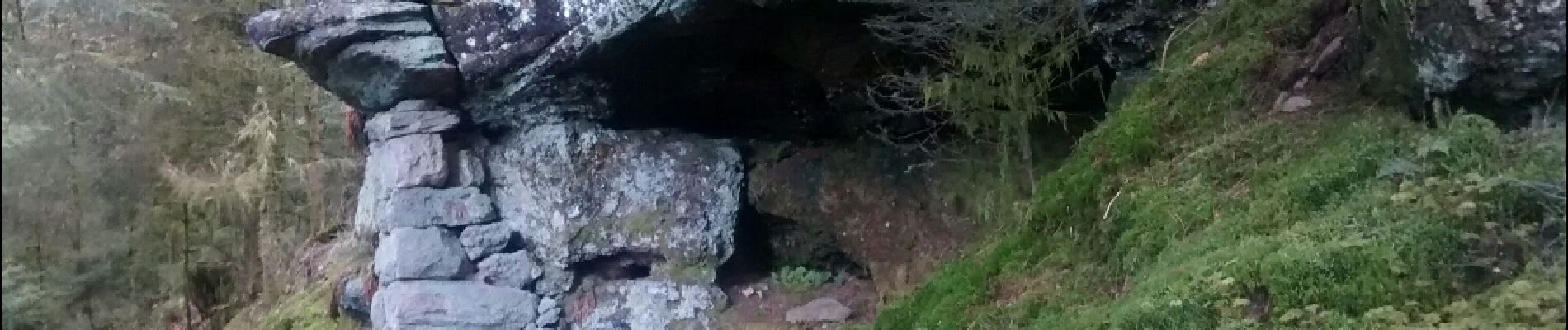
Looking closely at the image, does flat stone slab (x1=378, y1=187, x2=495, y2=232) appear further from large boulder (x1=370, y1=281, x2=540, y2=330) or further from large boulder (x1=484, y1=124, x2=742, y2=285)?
large boulder (x1=370, y1=281, x2=540, y2=330)

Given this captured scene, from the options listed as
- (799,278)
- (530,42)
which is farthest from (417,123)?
(799,278)

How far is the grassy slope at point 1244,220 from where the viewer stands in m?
2.84

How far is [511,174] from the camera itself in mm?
7918

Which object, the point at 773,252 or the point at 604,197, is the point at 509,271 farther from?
the point at 773,252

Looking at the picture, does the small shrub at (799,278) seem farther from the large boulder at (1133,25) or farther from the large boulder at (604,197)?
the large boulder at (1133,25)

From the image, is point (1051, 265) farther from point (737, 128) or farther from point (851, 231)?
point (737, 128)

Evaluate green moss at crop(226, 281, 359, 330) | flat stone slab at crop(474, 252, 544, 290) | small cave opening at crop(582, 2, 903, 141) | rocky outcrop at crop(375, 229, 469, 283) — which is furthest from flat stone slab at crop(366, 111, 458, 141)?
green moss at crop(226, 281, 359, 330)

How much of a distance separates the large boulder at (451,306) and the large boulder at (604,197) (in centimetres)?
45

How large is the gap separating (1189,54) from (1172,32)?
1.37ft

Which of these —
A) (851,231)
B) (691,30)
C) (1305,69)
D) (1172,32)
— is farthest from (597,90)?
(1305,69)

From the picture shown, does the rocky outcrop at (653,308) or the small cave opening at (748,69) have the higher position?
the small cave opening at (748,69)

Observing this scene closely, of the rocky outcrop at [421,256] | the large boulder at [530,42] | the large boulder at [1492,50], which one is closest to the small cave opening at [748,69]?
the large boulder at [530,42]

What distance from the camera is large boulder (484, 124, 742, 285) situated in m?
7.79

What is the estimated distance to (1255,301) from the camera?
3096 millimetres
